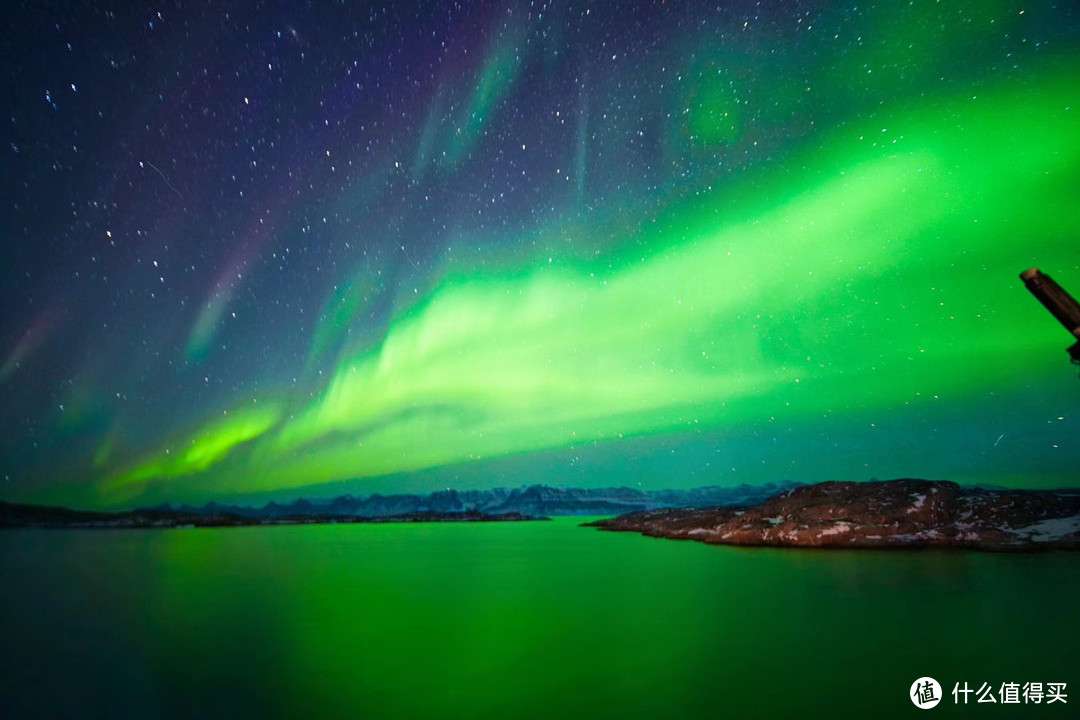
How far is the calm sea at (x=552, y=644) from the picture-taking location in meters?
13.1

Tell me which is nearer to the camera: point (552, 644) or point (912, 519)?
point (552, 644)

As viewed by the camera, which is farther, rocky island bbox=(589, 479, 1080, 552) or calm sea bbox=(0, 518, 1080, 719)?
rocky island bbox=(589, 479, 1080, 552)

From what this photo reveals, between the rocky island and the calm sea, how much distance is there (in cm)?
1233

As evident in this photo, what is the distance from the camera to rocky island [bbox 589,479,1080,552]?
46531mm

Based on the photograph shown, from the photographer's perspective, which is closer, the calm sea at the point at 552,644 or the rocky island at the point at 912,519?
the calm sea at the point at 552,644

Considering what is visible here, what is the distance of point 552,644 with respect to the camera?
18.5 m

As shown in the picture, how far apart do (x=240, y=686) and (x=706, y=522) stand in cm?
7290

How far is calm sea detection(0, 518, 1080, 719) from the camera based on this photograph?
1315 cm

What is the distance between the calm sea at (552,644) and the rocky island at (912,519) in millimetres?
12330

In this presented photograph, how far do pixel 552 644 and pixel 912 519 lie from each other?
4909 cm

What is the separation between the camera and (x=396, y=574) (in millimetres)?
41656

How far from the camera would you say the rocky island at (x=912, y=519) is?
46.5 m

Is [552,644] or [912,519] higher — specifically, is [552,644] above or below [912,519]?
above

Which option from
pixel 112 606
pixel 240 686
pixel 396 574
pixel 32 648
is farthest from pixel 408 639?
pixel 396 574
